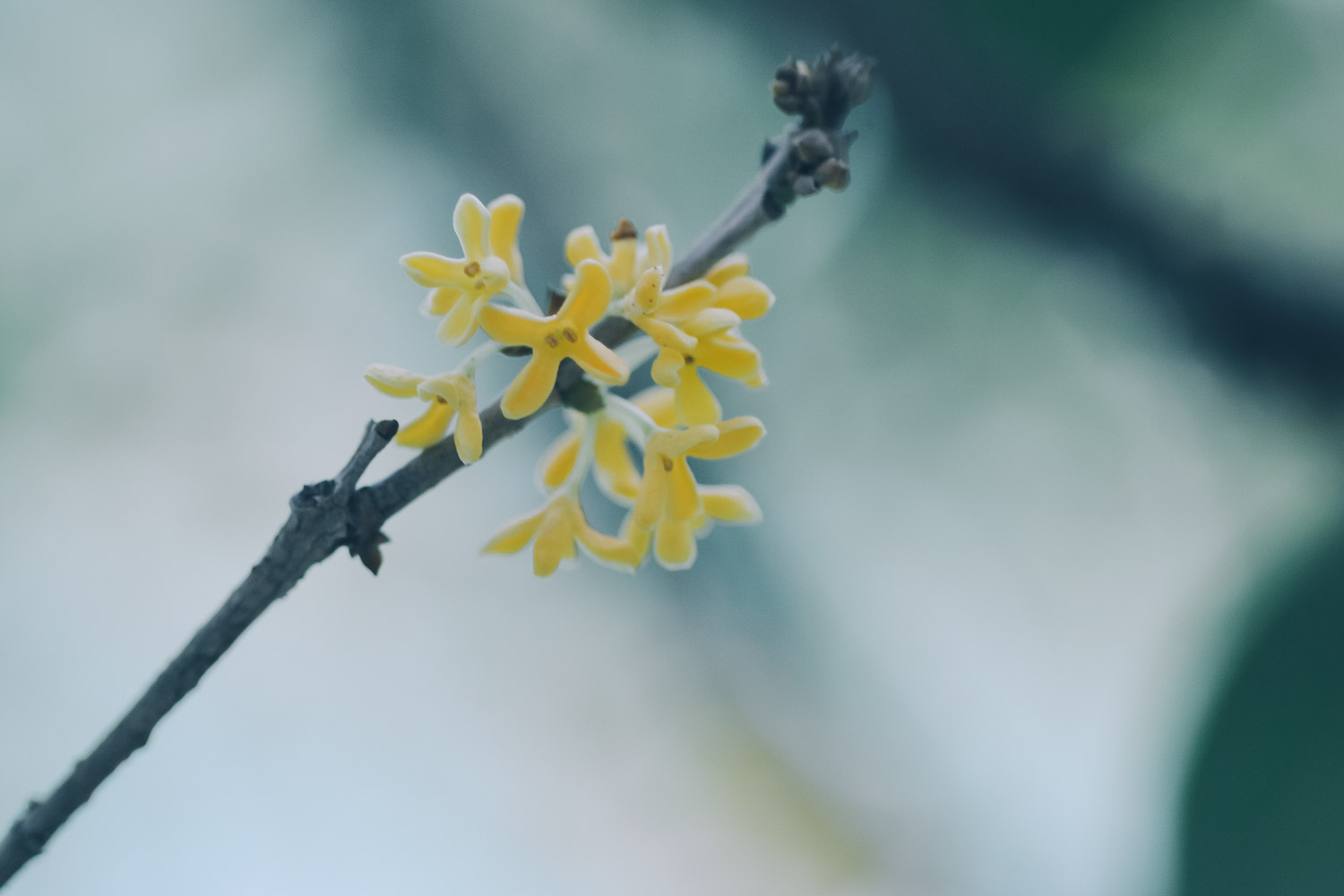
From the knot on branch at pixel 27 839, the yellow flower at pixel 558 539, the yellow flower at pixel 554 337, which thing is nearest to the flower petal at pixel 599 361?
the yellow flower at pixel 554 337

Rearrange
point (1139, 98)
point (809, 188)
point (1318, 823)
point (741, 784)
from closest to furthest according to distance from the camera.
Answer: point (809, 188) → point (1318, 823) → point (1139, 98) → point (741, 784)

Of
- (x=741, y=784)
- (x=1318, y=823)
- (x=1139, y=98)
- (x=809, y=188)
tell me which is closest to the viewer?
(x=809, y=188)

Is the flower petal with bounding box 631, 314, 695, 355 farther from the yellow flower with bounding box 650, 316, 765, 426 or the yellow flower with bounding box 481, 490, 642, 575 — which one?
the yellow flower with bounding box 481, 490, 642, 575

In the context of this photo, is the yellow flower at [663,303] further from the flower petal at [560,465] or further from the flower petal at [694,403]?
the flower petal at [560,465]

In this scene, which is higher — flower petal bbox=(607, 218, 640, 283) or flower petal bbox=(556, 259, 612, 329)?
flower petal bbox=(607, 218, 640, 283)

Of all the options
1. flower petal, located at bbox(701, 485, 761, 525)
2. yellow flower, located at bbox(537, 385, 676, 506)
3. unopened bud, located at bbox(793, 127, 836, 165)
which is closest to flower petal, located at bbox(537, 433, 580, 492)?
yellow flower, located at bbox(537, 385, 676, 506)

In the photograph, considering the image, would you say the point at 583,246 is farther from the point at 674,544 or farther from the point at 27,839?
the point at 27,839

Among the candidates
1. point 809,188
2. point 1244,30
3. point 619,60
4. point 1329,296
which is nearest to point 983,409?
point 1329,296

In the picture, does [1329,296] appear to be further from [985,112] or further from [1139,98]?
[985,112]
